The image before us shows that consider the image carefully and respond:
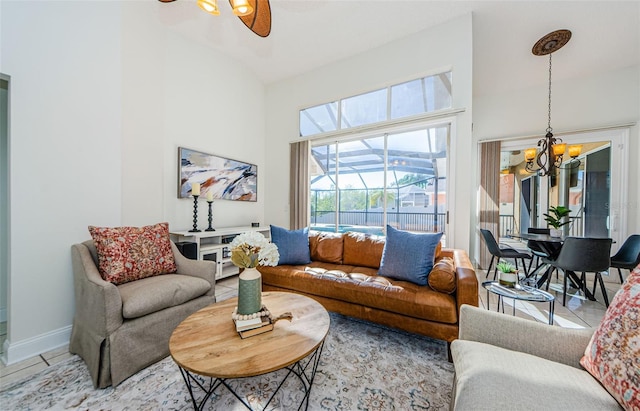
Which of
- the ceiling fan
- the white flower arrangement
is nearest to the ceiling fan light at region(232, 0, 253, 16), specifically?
the ceiling fan

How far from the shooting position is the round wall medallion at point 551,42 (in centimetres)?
288

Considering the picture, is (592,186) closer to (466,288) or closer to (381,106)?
(381,106)

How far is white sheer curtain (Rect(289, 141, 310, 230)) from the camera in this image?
4102mm

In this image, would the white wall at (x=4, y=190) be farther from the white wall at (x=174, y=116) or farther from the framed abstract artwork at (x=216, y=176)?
the framed abstract artwork at (x=216, y=176)

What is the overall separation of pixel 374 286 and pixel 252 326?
106 centimetres

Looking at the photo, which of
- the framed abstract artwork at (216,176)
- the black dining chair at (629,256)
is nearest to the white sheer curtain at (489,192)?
the black dining chair at (629,256)

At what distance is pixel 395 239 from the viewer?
224cm

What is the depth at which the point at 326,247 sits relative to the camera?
9.02 feet

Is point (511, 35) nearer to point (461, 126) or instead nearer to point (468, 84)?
point (468, 84)

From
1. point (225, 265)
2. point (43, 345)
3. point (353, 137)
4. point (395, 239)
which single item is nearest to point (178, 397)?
point (43, 345)

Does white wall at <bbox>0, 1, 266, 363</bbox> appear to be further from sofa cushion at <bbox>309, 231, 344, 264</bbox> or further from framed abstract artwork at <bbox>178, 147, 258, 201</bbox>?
sofa cushion at <bbox>309, 231, 344, 264</bbox>

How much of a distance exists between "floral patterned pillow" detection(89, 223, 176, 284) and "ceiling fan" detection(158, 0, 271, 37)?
181 cm

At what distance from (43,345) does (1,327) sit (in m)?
0.55

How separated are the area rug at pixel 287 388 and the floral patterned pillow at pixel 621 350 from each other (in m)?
0.76
